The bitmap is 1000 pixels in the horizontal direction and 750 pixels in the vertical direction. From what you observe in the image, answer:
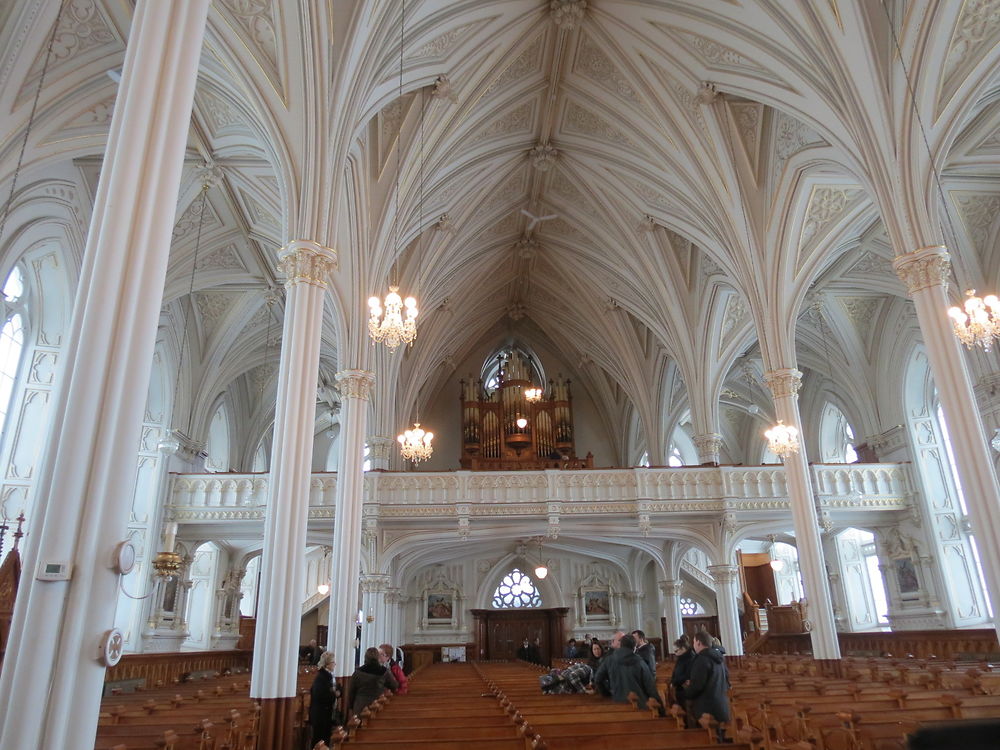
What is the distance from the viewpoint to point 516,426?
2664 centimetres

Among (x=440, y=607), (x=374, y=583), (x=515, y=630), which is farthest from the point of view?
(x=515, y=630)

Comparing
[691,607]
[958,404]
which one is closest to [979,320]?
[958,404]

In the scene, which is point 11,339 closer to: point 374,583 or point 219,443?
point 374,583

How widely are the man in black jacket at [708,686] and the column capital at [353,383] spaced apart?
10.2m

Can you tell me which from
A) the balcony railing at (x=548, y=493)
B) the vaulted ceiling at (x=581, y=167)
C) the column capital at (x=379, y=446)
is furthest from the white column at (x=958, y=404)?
the column capital at (x=379, y=446)

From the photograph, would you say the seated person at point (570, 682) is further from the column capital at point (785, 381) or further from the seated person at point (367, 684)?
the column capital at point (785, 381)

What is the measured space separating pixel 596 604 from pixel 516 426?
7.14 metres

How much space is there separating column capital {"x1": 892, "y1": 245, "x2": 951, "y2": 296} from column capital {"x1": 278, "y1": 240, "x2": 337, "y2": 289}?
9353 mm

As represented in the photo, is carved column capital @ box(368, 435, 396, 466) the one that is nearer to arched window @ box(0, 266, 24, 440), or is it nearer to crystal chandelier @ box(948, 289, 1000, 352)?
arched window @ box(0, 266, 24, 440)

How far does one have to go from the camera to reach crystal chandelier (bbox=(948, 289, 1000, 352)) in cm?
1022

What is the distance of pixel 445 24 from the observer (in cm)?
1362

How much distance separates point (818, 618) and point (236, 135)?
51.5ft

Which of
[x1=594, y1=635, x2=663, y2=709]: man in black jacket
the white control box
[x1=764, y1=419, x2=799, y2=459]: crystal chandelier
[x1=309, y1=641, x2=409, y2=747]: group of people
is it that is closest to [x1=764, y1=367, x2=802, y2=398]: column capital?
[x1=764, y1=419, x2=799, y2=459]: crystal chandelier

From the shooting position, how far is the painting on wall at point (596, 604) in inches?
1015
